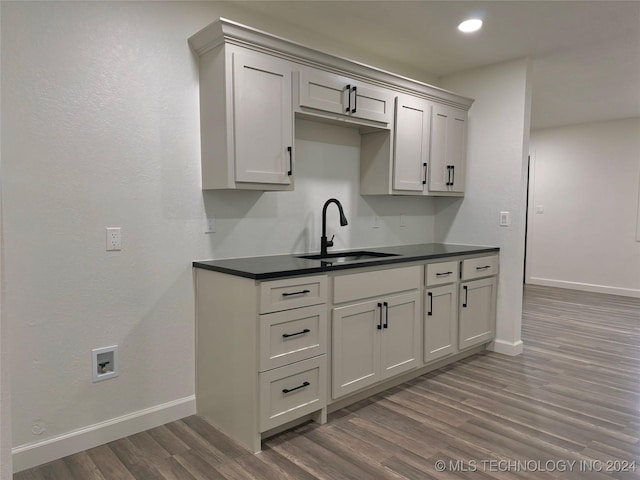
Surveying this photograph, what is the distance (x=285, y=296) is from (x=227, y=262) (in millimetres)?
508

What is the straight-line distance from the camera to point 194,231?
2520 mm

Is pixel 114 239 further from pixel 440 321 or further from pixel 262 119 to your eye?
pixel 440 321

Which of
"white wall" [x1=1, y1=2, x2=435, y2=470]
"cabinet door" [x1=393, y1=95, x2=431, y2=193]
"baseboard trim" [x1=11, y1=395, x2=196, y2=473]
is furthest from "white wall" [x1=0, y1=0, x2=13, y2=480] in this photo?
"cabinet door" [x1=393, y1=95, x2=431, y2=193]

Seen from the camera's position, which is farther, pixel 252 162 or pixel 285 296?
pixel 252 162

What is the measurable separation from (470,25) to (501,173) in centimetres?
126

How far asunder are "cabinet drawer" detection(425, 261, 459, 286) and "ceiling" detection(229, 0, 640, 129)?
1.64m

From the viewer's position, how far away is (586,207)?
6250 mm

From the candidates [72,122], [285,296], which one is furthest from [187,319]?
[72,122]

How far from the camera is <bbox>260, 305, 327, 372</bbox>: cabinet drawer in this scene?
2139mm

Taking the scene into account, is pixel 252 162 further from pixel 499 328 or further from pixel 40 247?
pixel 499 328

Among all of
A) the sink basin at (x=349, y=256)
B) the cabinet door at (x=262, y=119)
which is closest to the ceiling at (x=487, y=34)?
the cabinet door at (x=262, y=119)

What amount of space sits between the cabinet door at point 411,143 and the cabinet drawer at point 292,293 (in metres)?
1.26

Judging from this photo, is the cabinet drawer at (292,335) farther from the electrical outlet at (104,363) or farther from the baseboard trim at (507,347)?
the baseboard trim at (507,347)

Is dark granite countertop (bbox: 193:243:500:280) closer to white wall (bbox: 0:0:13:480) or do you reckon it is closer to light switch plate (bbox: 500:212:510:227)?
light switch plate (bbox: 500:212:510:227)
